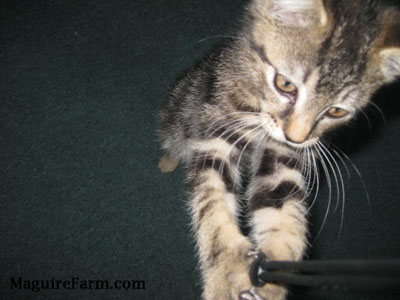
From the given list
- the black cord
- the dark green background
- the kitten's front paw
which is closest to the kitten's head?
the kitten's front paw

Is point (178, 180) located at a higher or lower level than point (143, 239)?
higher

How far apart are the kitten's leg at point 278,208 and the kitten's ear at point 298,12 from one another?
401 mm

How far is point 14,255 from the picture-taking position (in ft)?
4.09

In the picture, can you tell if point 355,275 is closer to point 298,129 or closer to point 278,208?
point 298,129

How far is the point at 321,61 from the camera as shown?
76cm

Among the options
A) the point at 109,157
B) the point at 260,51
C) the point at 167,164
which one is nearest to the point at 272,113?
the point at 260,51

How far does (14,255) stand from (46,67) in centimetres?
90

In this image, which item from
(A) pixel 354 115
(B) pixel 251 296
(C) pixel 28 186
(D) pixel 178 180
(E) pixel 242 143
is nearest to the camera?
(B) pixel 251 296

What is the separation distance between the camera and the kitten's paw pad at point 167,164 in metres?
1.44

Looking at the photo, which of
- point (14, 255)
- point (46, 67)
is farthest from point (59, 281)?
point (46, 67)

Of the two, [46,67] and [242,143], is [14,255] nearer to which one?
[46,67]

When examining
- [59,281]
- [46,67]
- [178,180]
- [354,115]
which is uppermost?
[354,115]

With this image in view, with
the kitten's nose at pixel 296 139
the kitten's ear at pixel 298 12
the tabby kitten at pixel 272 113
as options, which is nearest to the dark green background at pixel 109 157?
the tabby kitten at pixel 272 113

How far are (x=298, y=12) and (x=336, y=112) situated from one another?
28 cm
